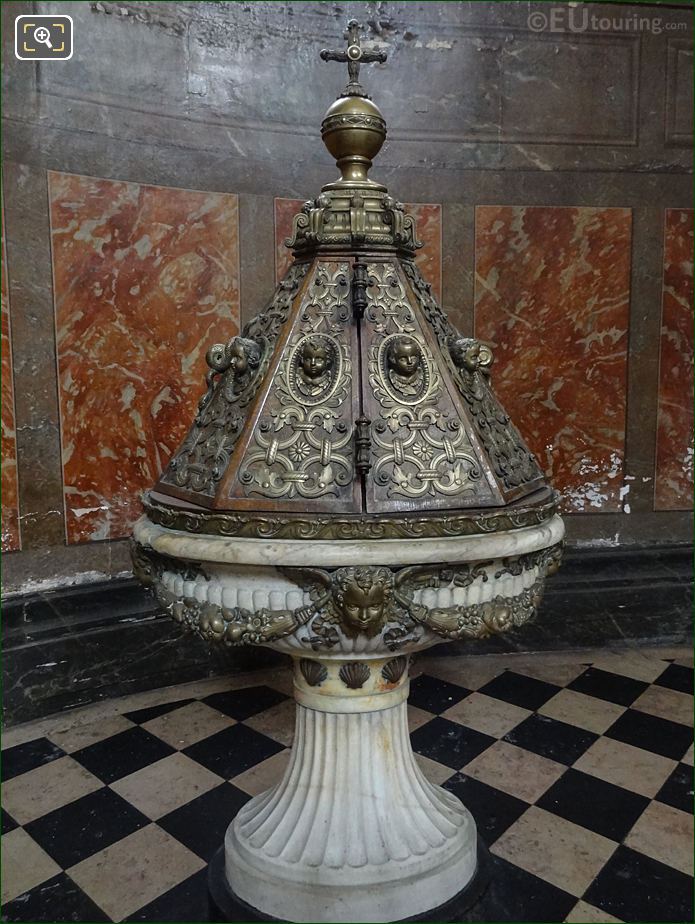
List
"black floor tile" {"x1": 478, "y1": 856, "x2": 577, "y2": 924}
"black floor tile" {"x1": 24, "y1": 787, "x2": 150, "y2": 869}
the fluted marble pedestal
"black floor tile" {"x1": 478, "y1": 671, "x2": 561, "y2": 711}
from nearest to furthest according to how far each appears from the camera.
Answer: the fluted marble pedestal → "black floor tile" {"x1": 478, "y1": 856, "x2": 577, "y2": 924} → "black floor tile" {"x1": 24, "y1": 787, "x2": 150, "y2": 869} → "black floor tile" {"x1": 478, "y1": 671, "x2": 561, "y2": 711}

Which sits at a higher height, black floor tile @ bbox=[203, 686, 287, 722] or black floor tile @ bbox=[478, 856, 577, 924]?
black floor tile @ bbox=[203, 686, 287, 722]

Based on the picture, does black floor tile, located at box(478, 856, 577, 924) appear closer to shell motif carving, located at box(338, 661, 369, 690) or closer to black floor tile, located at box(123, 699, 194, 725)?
shell motif carving, located at box(338, 661, 369, 690)

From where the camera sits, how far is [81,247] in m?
3.14

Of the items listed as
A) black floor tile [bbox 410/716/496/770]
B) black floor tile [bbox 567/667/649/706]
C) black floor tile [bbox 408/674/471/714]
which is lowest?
black floor tile [bbox 410/716/496/770]

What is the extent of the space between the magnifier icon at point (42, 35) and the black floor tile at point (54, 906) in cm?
313

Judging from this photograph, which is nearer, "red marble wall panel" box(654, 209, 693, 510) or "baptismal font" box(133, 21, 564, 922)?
"baptismal font" box(133, 21, 564, 922)

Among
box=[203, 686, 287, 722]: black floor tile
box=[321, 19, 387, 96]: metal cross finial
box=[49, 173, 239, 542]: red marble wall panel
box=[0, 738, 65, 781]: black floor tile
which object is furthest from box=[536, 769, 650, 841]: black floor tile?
box=[321, 19, 387, 96]: metal cross finial

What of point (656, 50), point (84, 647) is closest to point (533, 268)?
point (656, 50)

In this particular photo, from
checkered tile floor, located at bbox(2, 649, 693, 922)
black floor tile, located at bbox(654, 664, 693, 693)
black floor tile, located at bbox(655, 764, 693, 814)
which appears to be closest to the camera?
checkered tile floor, located at bbox(2, 649, 693, 922)

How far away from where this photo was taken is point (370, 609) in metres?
1.55

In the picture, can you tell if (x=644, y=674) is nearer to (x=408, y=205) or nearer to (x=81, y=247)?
(x=408, y=205)

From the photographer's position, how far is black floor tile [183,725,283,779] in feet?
8.76

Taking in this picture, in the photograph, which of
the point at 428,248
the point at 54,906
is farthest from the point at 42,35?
the point at 54,906

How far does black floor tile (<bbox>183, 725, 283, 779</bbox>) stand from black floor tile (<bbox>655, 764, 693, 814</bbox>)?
55.2 inches
